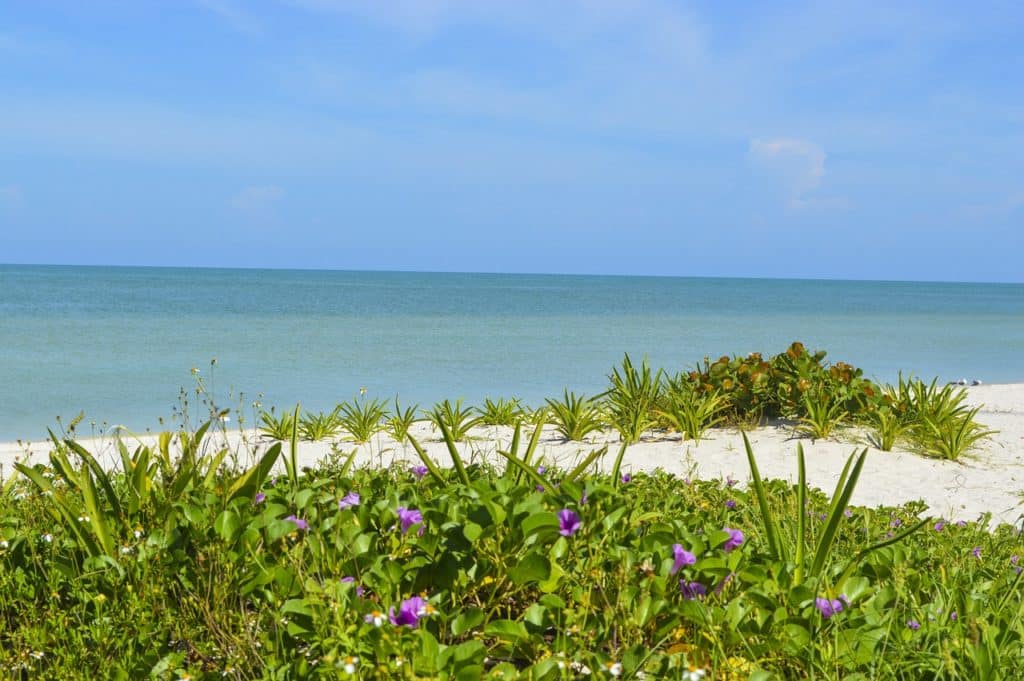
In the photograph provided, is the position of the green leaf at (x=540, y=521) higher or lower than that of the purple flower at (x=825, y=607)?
higher

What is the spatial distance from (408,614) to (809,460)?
6121mm

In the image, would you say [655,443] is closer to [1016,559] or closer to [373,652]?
[1016,559]

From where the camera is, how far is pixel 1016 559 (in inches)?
156

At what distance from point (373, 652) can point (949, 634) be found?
1609 millimetres

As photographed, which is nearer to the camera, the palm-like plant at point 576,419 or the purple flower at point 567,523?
the purple flower at point 567,523

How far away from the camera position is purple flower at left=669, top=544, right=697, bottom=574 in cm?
244

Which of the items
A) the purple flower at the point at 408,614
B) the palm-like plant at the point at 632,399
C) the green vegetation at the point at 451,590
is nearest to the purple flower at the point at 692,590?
the green vegetation at the point at 451,590

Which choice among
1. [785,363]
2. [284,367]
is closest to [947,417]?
[785,363]

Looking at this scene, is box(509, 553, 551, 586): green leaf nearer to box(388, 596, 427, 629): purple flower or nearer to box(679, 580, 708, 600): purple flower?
box(388, 596, 427, 629): purple flower

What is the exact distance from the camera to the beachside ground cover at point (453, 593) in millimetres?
2283

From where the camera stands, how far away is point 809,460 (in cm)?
760

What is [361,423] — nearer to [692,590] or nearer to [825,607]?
[692,590]

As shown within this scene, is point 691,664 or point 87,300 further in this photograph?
point 87,300

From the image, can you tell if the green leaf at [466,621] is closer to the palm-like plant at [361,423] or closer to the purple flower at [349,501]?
the purple flower at [349,501]
